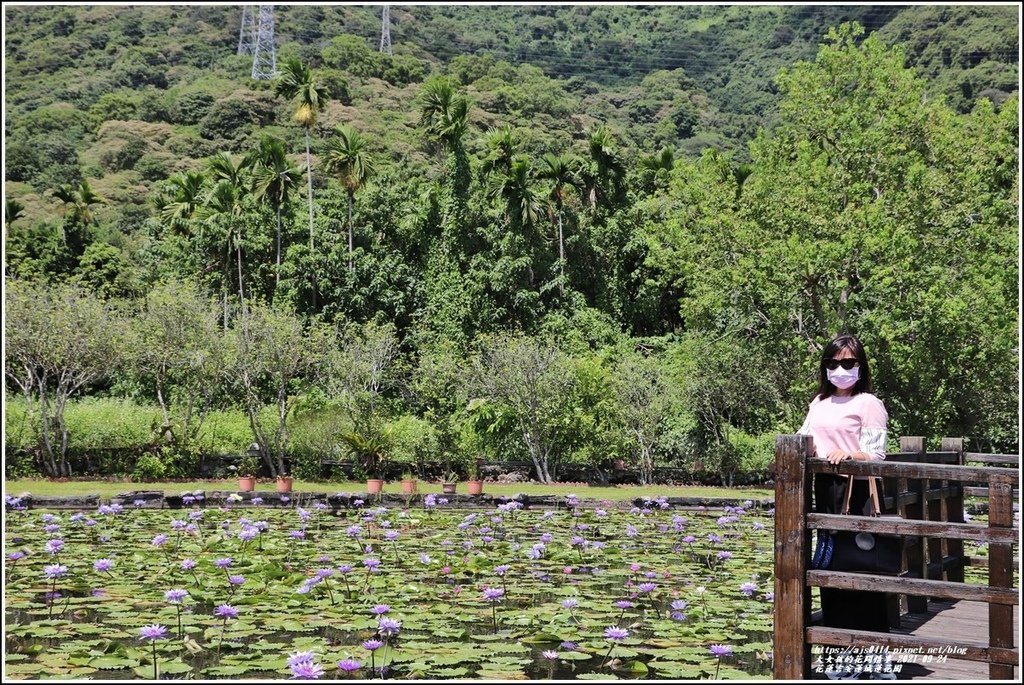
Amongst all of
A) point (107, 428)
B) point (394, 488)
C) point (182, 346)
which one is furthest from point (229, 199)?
point (394, 488)

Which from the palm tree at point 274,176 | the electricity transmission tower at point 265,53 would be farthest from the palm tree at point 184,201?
the electricity transmission tower at point 265,53

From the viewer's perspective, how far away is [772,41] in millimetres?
72000

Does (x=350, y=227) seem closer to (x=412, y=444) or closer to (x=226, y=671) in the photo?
(x=412, y=444)

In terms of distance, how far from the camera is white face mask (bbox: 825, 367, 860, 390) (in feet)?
16.7

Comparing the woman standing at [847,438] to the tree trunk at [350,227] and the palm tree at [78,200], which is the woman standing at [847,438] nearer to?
the tree trunk at [350,227]

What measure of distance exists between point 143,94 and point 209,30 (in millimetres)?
19377

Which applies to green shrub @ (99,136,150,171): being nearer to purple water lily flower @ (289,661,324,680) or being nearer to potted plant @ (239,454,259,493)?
potted plant @ (239,454,259,493)

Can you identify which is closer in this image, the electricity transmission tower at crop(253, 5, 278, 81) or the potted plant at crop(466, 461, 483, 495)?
the potted plant at crop(466, 461, 483, 495)

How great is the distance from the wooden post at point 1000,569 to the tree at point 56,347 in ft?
62.1

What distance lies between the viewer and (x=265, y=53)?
65562 mm

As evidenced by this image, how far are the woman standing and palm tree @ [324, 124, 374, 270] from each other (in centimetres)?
2855

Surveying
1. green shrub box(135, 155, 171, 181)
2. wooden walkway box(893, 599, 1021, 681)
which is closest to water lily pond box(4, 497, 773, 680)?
wooden walkway box(893, 599, 1021, 681)

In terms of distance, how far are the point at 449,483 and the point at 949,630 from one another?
43.0 feet

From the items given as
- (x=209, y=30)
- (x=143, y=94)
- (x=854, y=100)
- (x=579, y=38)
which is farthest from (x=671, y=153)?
(x=209, y=30)
